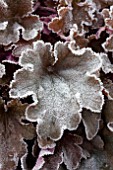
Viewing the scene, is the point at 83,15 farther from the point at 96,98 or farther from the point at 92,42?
the point at 96,98

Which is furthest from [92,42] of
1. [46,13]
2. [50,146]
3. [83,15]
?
[50,146]

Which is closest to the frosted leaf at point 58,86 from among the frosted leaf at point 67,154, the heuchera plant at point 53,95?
the heuchera plant at point 53,95

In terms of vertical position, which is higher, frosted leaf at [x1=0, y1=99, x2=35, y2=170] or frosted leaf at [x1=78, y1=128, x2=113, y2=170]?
frosted leaf at [x1=0, y1=99, x2=35, y2=170]

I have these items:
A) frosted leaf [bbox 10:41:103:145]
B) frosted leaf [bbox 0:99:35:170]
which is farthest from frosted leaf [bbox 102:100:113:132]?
frosted leaf [bbox 0:99:35:170]

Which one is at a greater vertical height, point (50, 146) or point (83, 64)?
point (83, 64)

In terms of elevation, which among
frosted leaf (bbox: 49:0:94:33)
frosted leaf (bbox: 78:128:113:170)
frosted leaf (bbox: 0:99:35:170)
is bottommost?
frosted leaf (bbox: 78:128:113:170)

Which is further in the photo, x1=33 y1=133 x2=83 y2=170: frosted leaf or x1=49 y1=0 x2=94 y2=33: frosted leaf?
x1=49 y1=0 x2=94 y2=33: frosted leaf

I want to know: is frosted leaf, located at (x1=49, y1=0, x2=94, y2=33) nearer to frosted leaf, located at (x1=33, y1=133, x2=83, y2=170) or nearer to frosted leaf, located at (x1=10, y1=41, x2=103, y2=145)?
frosted leaf, located at (x1=10, y1=41, x2=103, y2=145)

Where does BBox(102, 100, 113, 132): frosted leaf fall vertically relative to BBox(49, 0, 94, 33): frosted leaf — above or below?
below

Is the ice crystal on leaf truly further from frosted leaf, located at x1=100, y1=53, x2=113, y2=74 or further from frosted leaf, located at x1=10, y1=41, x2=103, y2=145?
frosted leaf, located at x1=100, y1=53, x2=113, y2=74

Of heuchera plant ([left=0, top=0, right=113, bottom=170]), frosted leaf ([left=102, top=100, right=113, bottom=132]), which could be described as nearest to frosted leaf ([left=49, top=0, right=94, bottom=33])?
heuchera plant ([left=0, top=0, right=113, bottom=170])
